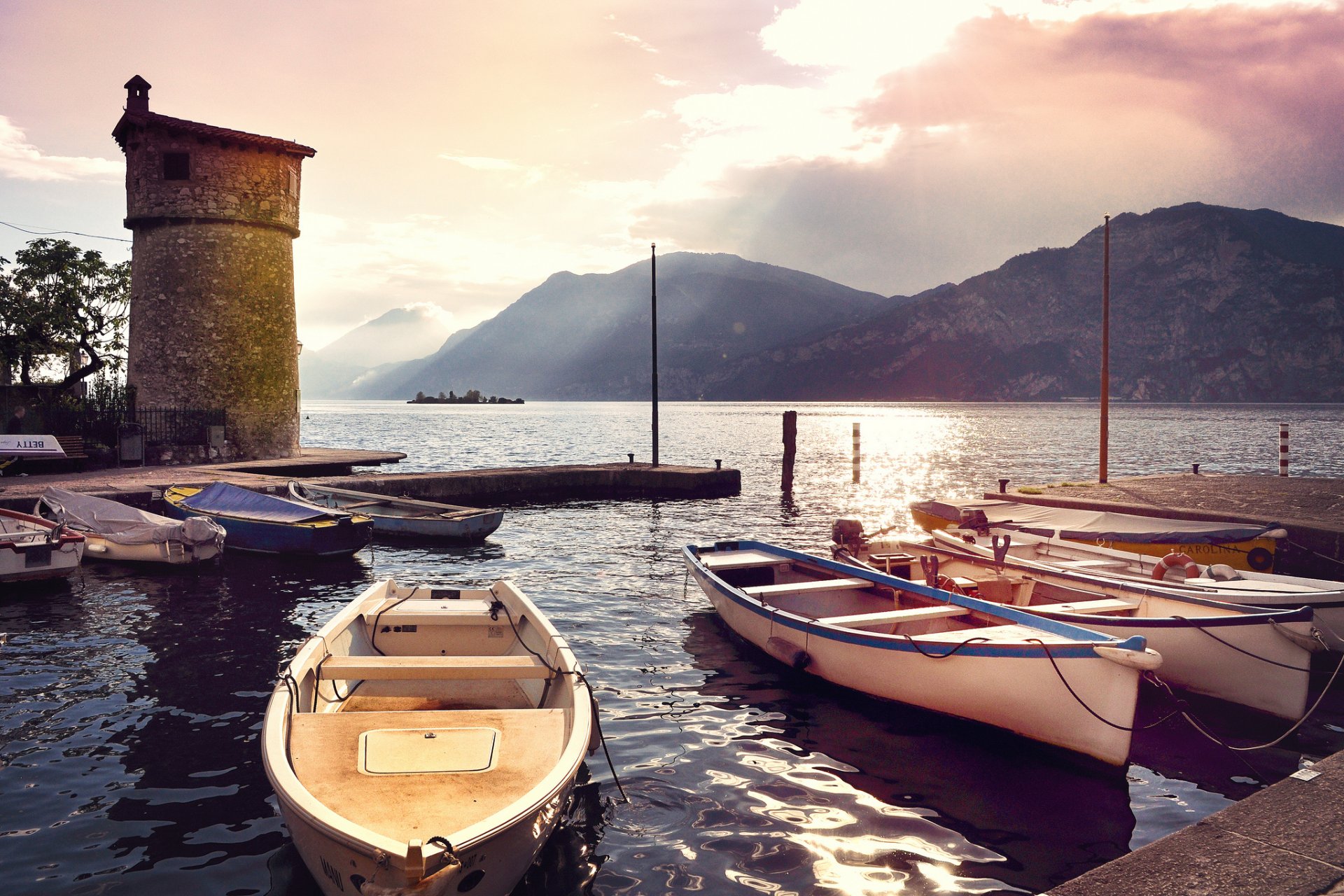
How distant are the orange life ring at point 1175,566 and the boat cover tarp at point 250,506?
14.7m

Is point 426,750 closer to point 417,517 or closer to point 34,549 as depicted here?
point 34,549

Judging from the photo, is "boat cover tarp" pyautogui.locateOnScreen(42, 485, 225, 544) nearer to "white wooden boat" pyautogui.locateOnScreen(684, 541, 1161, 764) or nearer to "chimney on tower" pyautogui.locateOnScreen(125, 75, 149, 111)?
"white wooden boat" pyautogui.locateOnScreen(684, 541, 1161, 764)

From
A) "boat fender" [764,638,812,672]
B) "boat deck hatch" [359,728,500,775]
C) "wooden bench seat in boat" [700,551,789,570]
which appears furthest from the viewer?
"wooden bench seat in boat" [700,551,789,570]

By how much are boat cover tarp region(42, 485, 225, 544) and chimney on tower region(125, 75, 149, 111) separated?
1865 centimetres

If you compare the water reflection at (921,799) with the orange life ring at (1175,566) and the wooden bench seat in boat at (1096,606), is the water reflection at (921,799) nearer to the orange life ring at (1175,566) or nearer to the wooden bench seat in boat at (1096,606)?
the wooden bench seat in boat at (1096,606)

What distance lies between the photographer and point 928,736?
26.1ft

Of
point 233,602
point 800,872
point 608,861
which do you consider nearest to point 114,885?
point 608,861

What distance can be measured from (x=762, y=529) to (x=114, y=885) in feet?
61.3

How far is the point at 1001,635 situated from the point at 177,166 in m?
30.9

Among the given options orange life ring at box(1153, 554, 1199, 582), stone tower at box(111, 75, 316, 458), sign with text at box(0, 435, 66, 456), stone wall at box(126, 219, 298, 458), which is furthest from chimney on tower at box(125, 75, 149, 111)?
orange life ring at box(1153, 554, 1199, 582)

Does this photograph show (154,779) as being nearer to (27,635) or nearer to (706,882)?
(706,882)

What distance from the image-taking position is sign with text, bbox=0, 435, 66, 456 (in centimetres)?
2281

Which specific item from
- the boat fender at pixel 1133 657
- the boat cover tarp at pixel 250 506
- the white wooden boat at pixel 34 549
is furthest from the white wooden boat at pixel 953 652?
the white wooden boat at pixel 34 549

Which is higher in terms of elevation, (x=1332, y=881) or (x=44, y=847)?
(x=1332, y=881)
